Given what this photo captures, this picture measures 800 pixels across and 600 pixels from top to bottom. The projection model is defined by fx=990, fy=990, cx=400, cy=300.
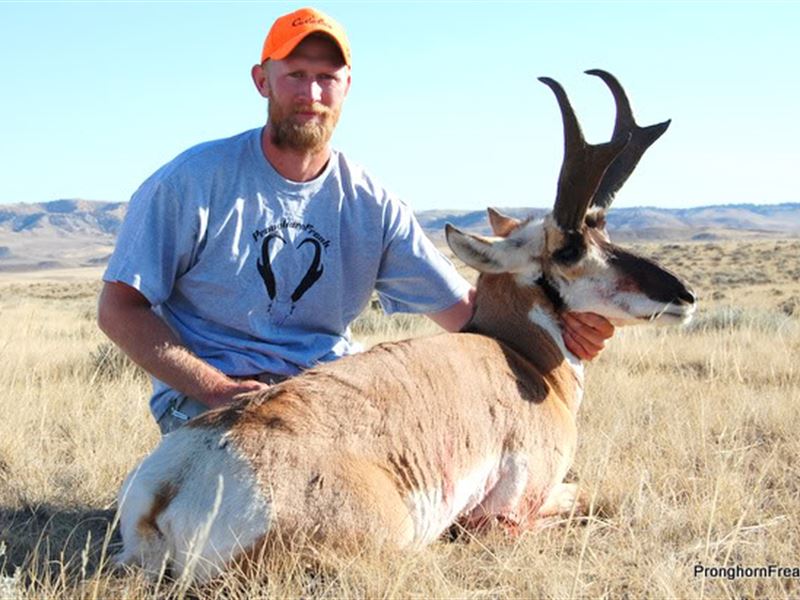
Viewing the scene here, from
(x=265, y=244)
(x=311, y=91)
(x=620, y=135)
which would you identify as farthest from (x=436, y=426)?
(x=620, y=135)

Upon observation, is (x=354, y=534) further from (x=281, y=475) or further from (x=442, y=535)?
(x=442, y=535)

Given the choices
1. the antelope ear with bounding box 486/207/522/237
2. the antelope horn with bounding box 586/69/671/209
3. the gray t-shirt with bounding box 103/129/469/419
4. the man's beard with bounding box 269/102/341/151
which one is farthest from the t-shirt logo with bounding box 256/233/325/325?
the antelope horn with bounding box 586/69/671/209

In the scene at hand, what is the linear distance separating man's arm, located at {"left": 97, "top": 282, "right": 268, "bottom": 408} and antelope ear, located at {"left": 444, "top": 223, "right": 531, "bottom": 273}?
125cm

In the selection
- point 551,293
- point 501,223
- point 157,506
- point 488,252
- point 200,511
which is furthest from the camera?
point 501,223

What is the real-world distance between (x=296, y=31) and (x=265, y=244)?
121cm

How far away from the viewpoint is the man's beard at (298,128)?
18.2 ft

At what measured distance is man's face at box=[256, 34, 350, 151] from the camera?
557cm

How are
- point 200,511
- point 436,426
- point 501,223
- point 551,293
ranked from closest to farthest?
point 200,511
point 436,426
point 551,293
point 501,223

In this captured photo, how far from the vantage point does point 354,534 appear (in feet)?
12.8

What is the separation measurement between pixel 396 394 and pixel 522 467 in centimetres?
81

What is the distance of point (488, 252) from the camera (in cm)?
531

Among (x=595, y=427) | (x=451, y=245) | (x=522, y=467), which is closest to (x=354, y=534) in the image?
(x=522, y=467)

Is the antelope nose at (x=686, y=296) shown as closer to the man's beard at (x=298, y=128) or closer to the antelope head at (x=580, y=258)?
the antelope head at (x=580, y=258)

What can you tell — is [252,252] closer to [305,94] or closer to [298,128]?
[298,128]
